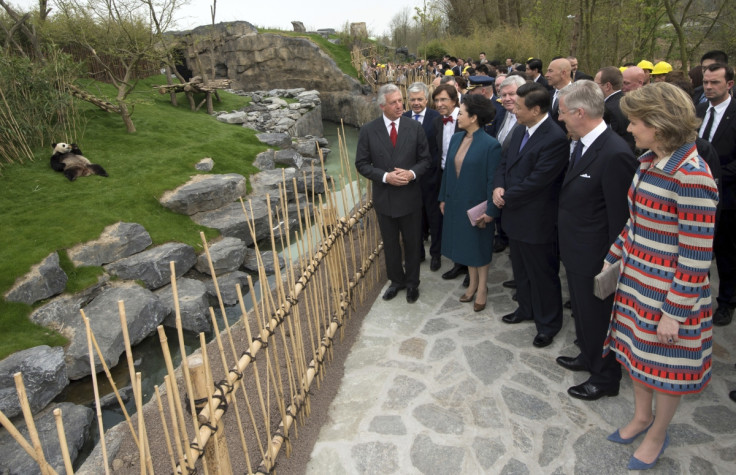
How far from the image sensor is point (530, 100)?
10.1 ft

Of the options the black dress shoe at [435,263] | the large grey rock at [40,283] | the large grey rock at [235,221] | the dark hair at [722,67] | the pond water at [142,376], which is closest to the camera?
the dark hair at [722,67]

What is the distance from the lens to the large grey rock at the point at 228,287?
5.71m

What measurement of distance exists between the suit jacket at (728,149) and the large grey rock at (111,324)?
5081 millimetres

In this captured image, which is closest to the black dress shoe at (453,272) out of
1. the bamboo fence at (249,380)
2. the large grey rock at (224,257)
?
the bamboo fence at (249,380)

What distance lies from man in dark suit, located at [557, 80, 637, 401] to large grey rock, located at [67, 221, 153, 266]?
5.21m

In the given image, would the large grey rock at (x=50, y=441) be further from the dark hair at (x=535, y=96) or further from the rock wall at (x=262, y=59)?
the rock wall at (x=262, y=59)

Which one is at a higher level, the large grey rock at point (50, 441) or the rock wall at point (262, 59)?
the rock wall at point (262, 59)

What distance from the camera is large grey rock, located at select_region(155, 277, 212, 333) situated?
5.18 meters

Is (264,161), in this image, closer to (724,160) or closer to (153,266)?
(153,266)

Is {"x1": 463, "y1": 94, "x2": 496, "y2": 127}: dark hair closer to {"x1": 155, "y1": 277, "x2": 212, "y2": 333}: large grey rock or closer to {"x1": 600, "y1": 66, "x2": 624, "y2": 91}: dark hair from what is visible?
{"x1": 600, "y1": 66, "x2": 624, "y2": 91}: dark hair

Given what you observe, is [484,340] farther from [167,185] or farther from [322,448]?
[167,185]

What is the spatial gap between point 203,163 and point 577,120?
7.26 meters

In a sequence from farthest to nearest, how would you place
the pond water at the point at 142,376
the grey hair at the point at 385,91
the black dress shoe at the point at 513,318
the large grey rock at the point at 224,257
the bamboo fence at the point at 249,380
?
1. the large grey rock at the point at 224,257
2. the pond water at the point at 142,376
3. the grey hair at the point at 385,91
4. the black dress shoe at the point at 513,318
5. the bamboo fence at the point at 249,380

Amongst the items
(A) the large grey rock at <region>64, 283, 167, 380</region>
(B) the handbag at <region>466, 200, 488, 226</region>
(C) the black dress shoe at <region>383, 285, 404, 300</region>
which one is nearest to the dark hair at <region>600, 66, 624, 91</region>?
(B) the handbag at <region>466, 200, 488, 226</region>
